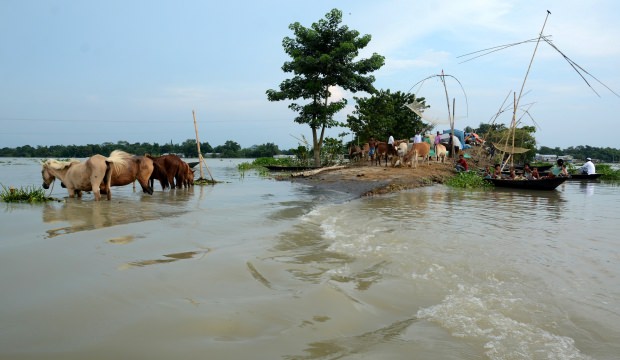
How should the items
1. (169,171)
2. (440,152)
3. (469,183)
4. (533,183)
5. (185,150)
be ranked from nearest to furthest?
(169,171)
(533,183)
(469,183)
(440,152)
(185,150)

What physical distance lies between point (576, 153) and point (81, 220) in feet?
323

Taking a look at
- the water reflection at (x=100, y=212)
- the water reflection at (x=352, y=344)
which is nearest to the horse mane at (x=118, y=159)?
the water reflection at (x=100, y=212)

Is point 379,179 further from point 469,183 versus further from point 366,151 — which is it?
point 366,151

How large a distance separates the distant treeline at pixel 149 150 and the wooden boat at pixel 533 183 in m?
30.7

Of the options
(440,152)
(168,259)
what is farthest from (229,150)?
(168,259)

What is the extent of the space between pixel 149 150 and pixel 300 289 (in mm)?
51257

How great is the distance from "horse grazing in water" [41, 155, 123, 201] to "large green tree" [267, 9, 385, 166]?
15.3 meters

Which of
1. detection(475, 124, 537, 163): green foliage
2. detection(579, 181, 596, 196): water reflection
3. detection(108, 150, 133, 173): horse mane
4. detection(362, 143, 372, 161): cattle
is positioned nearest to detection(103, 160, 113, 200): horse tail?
detection(108, 150, 133, 173): horse mane

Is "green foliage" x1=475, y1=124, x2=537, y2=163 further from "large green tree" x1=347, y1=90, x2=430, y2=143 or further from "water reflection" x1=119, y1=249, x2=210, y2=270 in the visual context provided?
"water reflection" x1=119, y1=249, x2=210, y2=270

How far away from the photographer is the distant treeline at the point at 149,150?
50906mm

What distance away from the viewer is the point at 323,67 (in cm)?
2342

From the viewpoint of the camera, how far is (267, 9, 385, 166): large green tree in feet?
76.3

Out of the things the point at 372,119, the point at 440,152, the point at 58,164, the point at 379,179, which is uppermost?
the point at 372,119

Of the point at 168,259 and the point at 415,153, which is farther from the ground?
the point at 415,153
